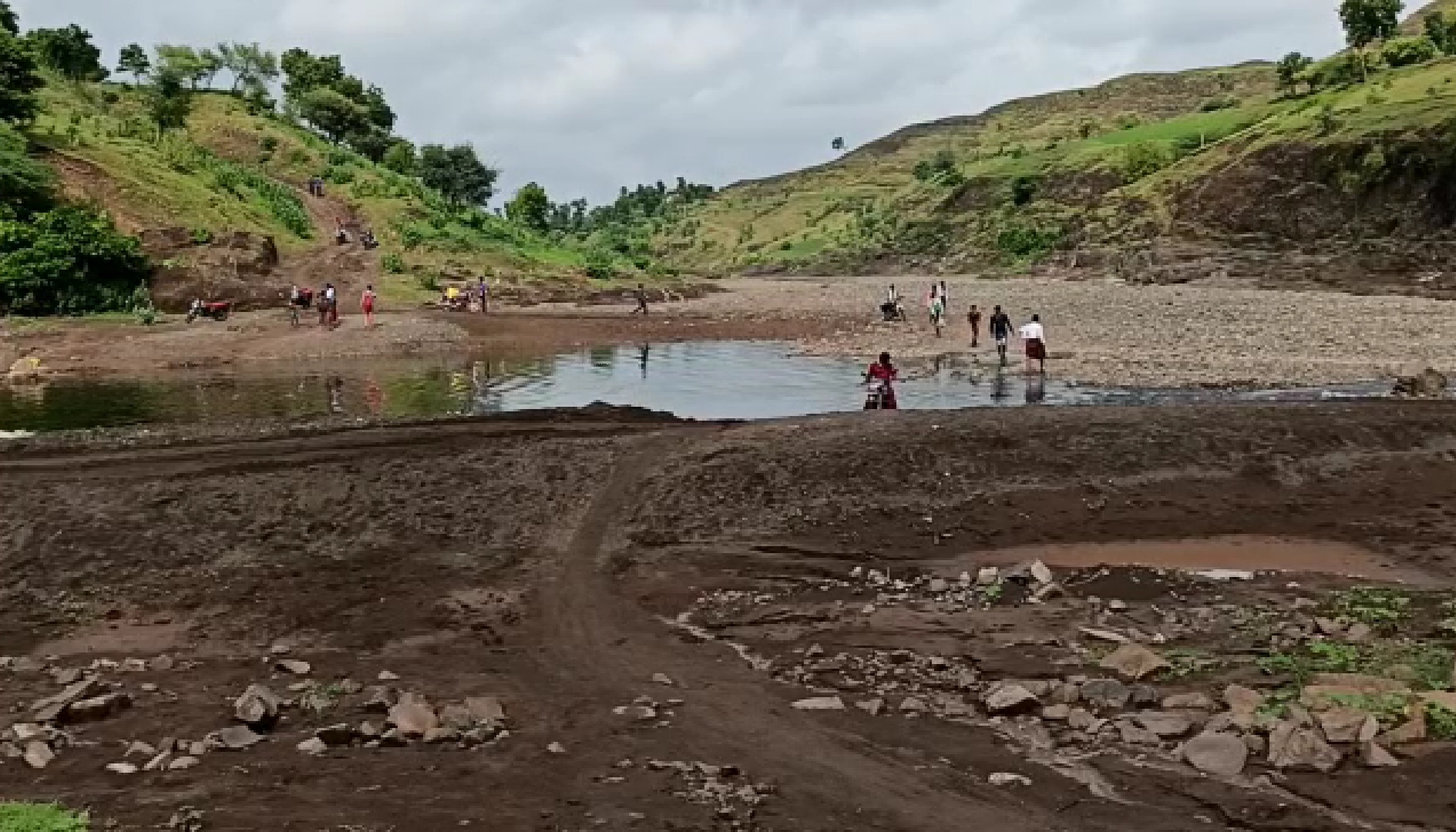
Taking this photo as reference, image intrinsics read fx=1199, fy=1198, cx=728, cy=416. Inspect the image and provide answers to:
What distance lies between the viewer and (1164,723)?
29.5ft

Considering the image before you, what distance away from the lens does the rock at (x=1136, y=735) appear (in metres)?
8.80

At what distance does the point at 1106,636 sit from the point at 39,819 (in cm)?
867

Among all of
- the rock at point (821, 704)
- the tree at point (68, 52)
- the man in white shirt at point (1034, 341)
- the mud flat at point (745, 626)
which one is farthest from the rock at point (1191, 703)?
the tree at point (68, 52)

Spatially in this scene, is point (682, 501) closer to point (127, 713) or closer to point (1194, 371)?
point (127, 713)

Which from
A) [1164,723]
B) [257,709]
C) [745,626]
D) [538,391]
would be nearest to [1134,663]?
[1164,723]

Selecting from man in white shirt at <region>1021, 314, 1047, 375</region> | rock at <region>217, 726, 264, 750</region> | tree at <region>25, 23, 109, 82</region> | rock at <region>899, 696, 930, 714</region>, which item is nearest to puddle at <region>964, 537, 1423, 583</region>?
rock at <region>899, 696, 930, 714</region>

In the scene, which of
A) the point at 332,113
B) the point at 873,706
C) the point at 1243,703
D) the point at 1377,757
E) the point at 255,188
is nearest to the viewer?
the point at 1377,757

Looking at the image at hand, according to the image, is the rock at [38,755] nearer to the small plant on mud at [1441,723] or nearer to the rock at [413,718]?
the rock at [413,718]

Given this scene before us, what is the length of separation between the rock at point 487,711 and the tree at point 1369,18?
108573 millimetres

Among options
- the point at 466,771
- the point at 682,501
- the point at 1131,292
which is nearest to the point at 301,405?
the point at 682,501

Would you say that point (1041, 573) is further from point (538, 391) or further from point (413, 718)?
point (538, 391)

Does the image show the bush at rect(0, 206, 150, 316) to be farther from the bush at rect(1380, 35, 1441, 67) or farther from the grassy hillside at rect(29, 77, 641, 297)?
the bush at rect(1380, 35, 1441, 67)

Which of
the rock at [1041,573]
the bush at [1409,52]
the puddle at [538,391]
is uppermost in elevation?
the bush at [1409,52]

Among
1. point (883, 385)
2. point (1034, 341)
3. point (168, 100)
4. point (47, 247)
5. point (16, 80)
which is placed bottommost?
point (883, 385)
